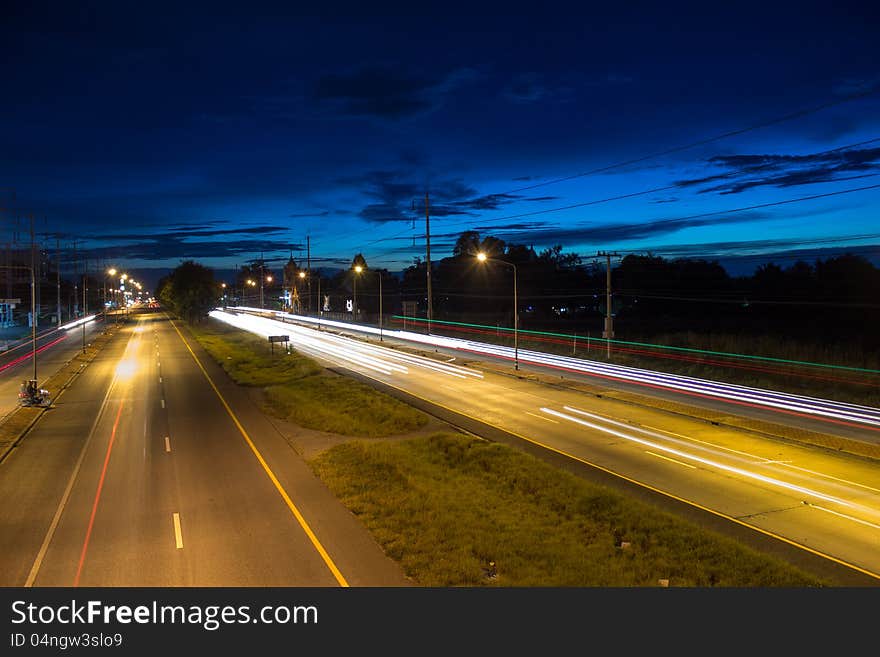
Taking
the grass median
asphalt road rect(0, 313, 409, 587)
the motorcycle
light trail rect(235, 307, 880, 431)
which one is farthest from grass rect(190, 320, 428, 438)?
light trail rect(235, 307, 880, 431)

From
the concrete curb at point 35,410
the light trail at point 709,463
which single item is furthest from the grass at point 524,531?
the concrete curb at point 35,410

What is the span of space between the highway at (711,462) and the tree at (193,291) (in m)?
75.4

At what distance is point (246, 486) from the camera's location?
18.5 metres

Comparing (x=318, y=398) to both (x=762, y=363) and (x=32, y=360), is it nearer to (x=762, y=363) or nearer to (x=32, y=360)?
(x=762, y=363)

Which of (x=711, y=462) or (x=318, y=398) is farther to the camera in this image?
(x=318, y=398)

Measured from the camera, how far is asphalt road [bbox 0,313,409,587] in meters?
12.5

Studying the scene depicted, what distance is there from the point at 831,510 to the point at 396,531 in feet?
37.7

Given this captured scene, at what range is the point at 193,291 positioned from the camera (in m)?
101

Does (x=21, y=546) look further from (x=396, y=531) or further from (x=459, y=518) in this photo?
(x=459, y=518)

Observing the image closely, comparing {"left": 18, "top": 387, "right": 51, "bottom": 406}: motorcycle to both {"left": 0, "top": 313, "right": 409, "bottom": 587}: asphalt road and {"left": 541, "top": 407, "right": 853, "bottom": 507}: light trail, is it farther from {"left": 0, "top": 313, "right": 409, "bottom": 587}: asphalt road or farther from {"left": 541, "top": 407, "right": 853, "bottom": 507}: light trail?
{"left": 541, "top": 407, "right": 853, "bottom": 507}: light trail

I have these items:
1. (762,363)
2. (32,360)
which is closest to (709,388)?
(762,363)

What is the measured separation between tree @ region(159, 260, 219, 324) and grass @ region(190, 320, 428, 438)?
160ft

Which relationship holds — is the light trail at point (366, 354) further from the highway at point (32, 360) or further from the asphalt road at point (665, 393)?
the highway at point (32, 360)

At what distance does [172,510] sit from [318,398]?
17751mm
